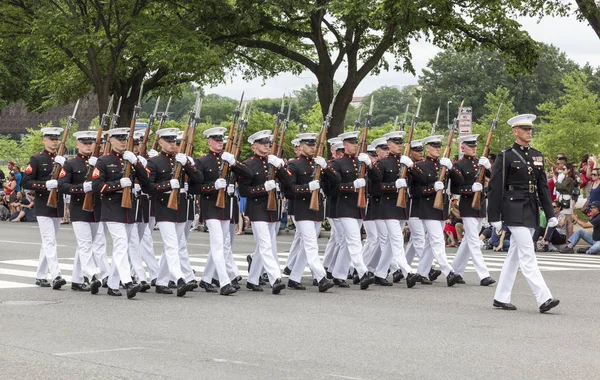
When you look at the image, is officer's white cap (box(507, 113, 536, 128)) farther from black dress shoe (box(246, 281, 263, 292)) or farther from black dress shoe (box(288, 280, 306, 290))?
black dress shoe (box(246, 281, 263, 292))

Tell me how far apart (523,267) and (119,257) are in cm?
461

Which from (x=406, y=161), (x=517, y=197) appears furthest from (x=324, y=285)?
(x=517, y=197)

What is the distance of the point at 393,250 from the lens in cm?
1471

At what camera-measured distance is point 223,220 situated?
1368 centimetres

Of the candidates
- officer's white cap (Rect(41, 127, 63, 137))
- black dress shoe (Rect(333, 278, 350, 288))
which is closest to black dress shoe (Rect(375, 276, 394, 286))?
black dress shoe (Rect(333, 278, 350, 288))

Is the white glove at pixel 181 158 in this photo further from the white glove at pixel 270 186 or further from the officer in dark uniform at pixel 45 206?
the officer in dark uniform at pixel 45 206

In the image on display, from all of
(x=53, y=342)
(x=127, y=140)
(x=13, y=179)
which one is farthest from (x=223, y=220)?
(x=13, y=179)

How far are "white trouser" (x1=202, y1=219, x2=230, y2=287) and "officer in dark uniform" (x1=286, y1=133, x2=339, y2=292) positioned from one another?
0.96 m

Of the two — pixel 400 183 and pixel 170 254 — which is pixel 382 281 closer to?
pixel 400 183

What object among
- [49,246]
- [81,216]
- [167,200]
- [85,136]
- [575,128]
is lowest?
[49,246]

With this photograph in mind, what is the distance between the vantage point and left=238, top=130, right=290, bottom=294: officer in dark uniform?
534 inches

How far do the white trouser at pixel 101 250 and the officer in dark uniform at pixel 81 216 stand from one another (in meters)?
0.08

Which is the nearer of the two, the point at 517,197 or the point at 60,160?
the point at 517,197

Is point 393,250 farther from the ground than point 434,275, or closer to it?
farther from the ground
